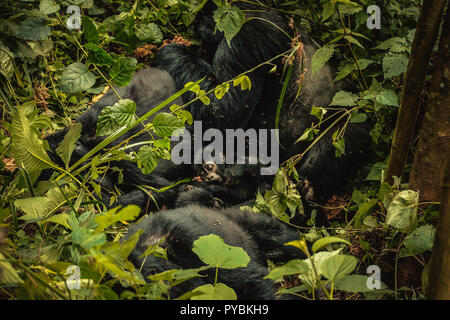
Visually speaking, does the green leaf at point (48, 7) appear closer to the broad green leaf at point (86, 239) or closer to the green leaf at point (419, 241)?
the broad green leaf at point (86, 239)

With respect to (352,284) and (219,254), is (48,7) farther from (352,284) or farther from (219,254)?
(352,284)

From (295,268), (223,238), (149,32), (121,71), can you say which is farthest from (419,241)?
(149,32)

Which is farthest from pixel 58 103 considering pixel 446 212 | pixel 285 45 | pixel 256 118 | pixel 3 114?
pixel 446 212

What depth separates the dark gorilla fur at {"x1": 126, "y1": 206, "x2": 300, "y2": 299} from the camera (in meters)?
1.60

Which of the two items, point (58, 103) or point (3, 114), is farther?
point (58, 103)

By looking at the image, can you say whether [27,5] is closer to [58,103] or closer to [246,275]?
[58,103]

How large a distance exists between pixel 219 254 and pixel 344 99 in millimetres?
1164

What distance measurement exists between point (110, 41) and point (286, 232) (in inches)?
64.3

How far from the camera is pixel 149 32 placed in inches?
104

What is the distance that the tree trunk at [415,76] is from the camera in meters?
1.35

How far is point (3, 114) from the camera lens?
2.18 m

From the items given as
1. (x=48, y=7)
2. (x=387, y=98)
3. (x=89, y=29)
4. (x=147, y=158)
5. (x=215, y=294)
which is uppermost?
(x=48, y=7)

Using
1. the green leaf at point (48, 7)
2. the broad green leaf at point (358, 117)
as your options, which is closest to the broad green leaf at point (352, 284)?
the broad green leaf at point (358, 117)

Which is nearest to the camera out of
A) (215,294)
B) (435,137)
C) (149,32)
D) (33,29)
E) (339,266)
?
(339,266)
